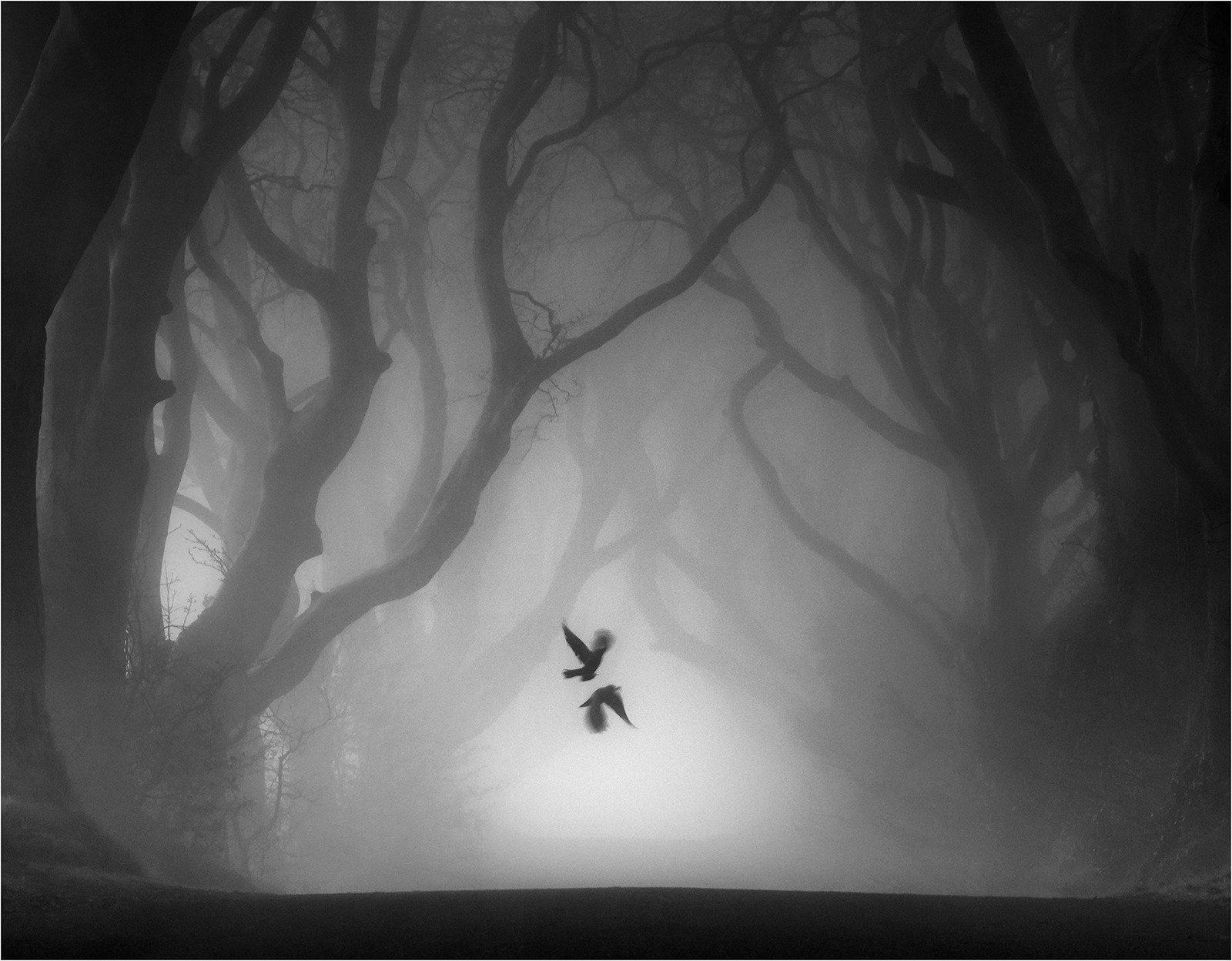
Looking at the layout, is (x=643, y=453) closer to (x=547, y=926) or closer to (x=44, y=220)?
(x=44, y=220)

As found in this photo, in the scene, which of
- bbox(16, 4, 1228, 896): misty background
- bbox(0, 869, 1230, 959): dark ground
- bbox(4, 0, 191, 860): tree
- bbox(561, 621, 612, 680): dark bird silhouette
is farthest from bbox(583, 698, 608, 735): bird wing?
bbox(16, 4, 1228, 896): misty background

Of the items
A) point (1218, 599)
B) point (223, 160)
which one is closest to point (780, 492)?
point (1218, 599)

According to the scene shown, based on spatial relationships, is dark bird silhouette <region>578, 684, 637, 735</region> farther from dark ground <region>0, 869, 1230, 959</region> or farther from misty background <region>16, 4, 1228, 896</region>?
misty background <region>16, 4, 1228, 896</region>

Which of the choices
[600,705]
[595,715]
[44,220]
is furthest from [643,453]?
[44,220]

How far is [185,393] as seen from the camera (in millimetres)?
7828

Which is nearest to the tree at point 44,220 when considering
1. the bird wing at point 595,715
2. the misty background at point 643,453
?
the misty background at point 643,453

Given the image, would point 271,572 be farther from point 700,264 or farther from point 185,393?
point 700,264

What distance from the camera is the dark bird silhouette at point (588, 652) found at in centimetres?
438

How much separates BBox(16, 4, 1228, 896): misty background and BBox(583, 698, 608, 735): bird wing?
9.21 ft

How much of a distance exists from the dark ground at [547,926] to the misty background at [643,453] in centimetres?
194

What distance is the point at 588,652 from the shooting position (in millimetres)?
4555

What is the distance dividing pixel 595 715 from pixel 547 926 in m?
1.05

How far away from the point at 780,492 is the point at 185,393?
7.25 m

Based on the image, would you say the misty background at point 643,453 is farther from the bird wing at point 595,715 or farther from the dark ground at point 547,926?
the bird wing at point 595,715
